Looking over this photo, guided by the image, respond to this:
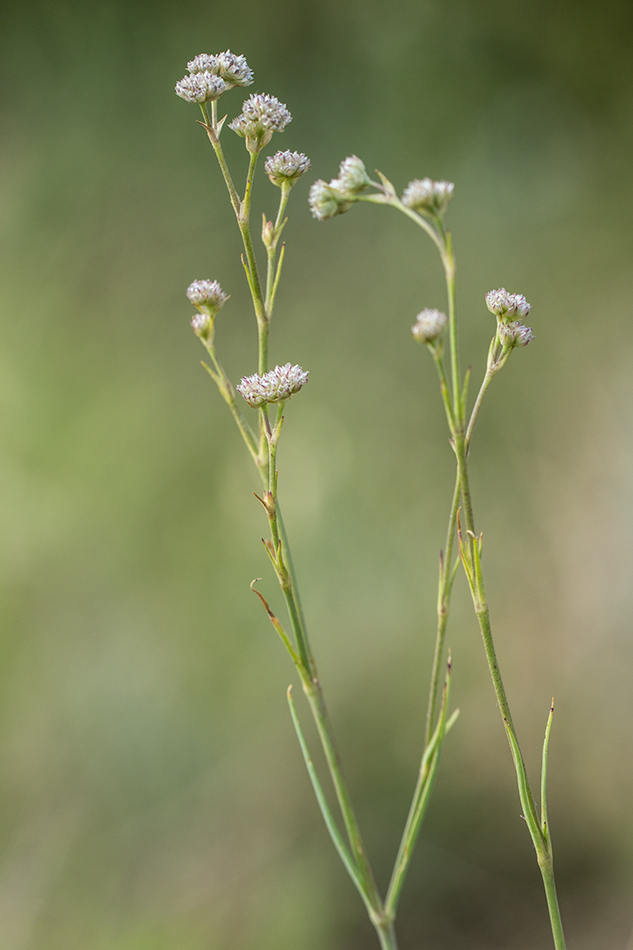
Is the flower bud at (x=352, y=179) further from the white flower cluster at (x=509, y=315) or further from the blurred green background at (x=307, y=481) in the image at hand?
→ the blurred green background at (x=307, y=481)

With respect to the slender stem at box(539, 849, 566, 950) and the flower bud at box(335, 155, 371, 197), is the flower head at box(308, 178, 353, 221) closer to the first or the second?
the flower bud at box(335, 155, 371, 197)

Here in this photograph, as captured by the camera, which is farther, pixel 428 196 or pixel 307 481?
pixel 307 481

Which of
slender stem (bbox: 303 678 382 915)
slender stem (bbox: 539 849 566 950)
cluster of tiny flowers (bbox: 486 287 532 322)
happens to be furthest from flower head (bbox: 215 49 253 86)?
slender stem (bbox: 539 849 566 950)

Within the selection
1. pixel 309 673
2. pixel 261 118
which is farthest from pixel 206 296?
pixel 309 673

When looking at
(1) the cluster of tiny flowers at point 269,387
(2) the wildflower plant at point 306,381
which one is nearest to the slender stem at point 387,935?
(2) the wildflower plant at point 306,381

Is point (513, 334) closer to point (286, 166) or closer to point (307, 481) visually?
point (286, 166)
